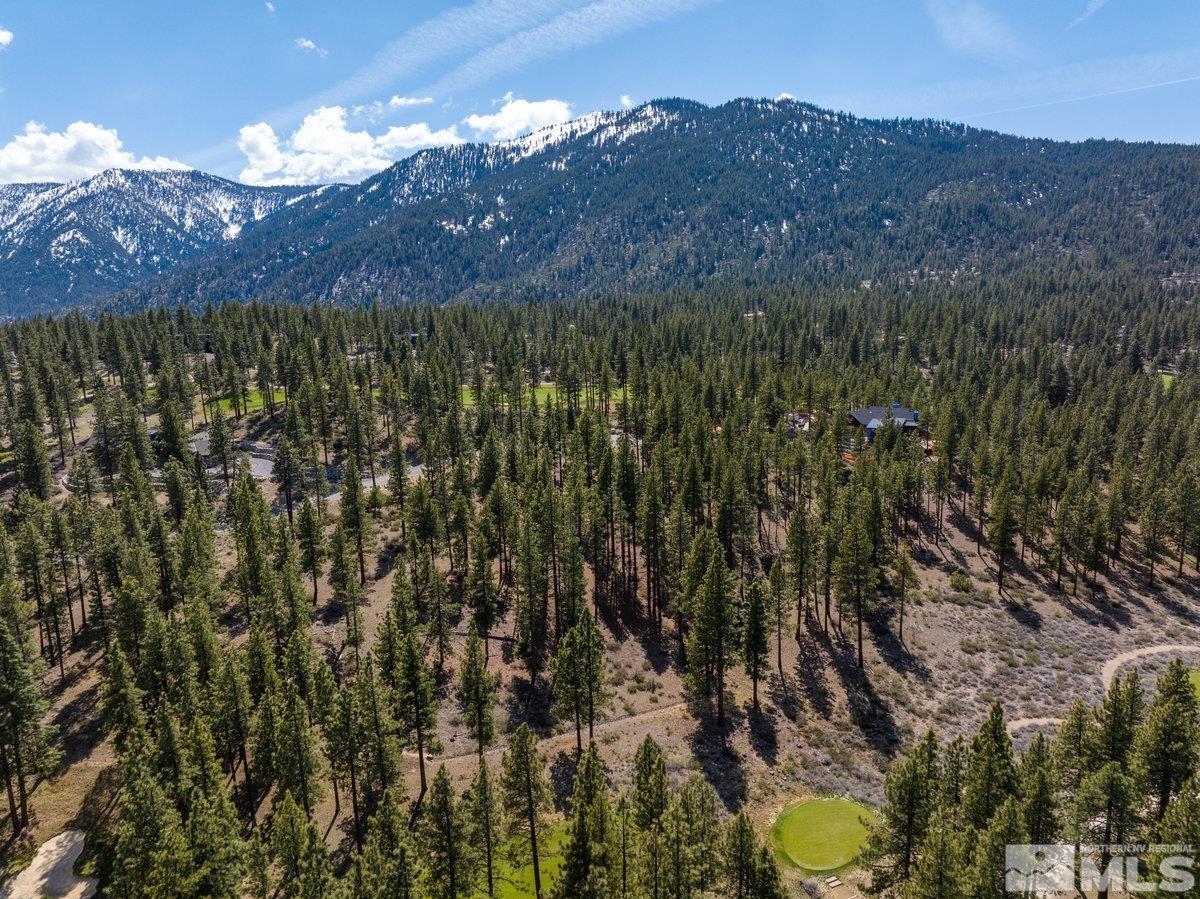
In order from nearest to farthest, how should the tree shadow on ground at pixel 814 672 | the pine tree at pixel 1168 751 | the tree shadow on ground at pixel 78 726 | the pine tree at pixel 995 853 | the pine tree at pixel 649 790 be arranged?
the pine tree at pixel 995 853
the pine tree at pixel 1168 751
the pine tree at pixel 649 790
the tree shadow on ground at pixel 78 726
the tree shadow on ground at pixel 814 672

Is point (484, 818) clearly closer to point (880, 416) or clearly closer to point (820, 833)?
point (820, 833)

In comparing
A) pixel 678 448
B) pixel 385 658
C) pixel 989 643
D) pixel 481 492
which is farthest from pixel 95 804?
pixel 989 643

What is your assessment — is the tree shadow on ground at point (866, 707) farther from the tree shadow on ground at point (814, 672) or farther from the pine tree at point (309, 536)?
the pine tree at point (309, 536)

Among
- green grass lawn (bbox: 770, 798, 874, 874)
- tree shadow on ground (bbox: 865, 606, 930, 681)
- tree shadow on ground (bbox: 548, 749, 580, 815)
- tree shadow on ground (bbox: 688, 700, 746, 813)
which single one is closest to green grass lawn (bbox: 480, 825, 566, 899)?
tree shadow on ground (bbox: 548, 749, 580, 815)

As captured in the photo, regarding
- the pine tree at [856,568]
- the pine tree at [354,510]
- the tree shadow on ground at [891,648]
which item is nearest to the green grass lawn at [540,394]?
the pine tree at [354,510]

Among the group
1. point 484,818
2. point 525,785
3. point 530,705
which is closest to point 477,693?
point 525,785

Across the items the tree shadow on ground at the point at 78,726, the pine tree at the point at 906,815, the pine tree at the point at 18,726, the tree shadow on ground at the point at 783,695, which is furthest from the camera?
the tree shadow on ground at the point at 783,695

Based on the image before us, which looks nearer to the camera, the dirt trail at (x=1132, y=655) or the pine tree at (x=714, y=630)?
the pine tree at (x=714, y=630)

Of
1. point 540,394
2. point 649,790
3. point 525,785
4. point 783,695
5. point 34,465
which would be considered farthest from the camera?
point 540,394
